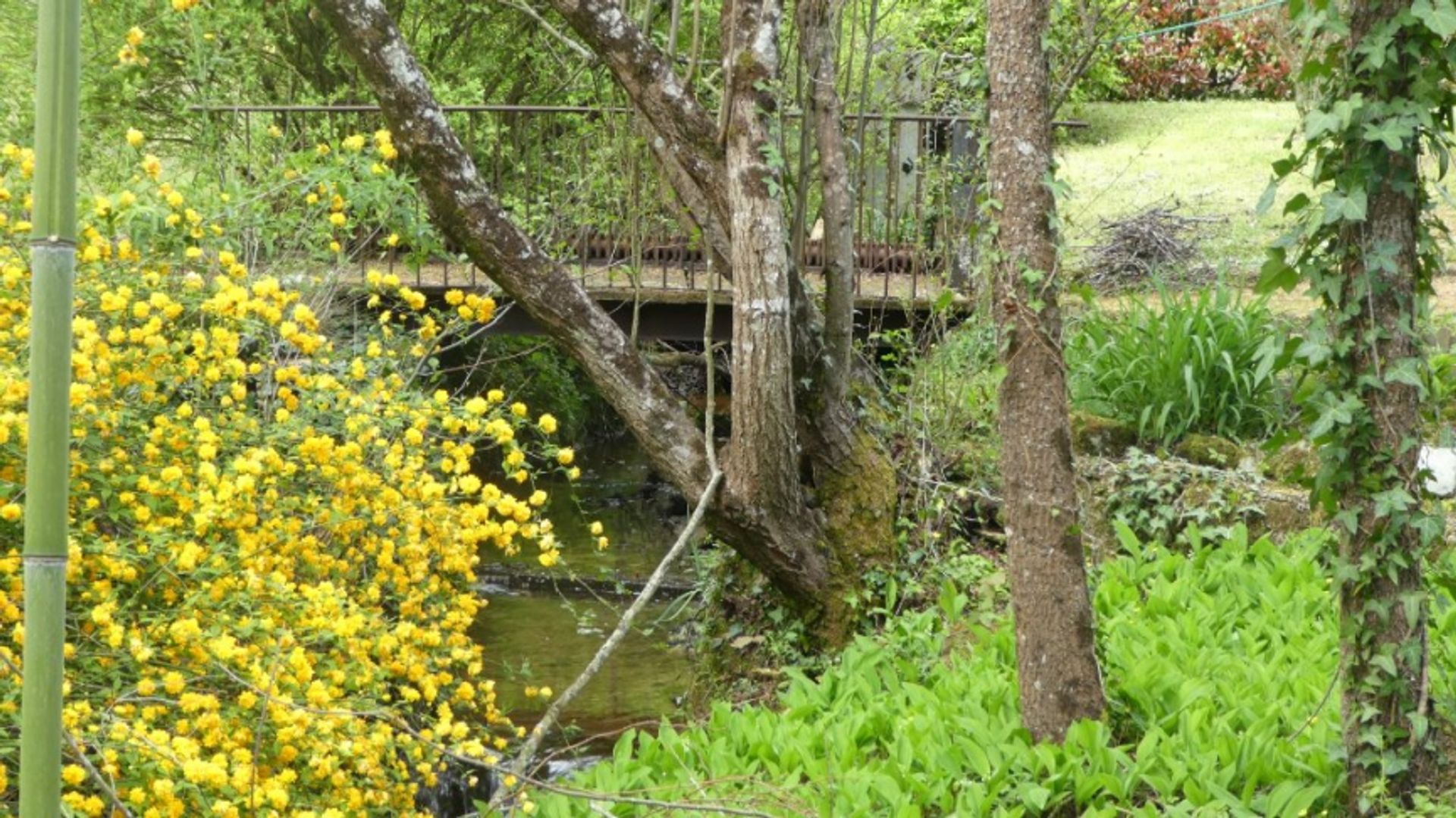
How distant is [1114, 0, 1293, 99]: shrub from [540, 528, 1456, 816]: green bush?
45.9 ft

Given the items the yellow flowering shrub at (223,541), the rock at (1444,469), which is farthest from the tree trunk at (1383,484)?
the yellow flowering shrub at (223,541)

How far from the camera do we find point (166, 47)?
483 inches

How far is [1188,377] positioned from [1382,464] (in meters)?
3.19

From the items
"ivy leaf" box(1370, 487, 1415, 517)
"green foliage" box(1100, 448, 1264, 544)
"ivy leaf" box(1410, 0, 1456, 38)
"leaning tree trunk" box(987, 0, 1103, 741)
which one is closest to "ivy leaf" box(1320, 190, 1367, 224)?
"ivy leaf" box(1410, 0, 1456, 38)

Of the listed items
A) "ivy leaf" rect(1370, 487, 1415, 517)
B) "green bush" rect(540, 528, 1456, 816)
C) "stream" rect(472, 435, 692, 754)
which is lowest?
"stream" rect(472, 435, 692, 754)

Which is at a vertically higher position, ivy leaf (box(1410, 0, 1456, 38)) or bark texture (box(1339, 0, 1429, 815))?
ivy leaf (box(1410, 0, 1456, 38))

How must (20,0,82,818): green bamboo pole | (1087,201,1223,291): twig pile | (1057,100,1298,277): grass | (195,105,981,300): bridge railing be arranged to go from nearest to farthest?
(20,0,82,818): green bamboo pole, (195,105,981,300): bridge railing, (1087,201,1223,291): twig pile, (1057,100,1298,277): grass

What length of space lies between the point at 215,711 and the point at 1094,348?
5007 millimetres

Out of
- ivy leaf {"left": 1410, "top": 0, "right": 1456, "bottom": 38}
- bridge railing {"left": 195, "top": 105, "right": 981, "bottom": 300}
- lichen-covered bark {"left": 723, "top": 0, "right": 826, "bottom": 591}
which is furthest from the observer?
bridge railing {"left": 195, "top": 105, "right": 981, "bottom": 300}

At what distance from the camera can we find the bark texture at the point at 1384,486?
3881 millimetres

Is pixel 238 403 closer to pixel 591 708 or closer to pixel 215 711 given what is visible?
pixel 215 711

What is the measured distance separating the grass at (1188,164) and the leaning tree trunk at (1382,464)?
5.89 metres

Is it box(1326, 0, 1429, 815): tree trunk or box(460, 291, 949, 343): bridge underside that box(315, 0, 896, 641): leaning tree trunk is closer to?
box(1326, 0, 1429, 815): tree trunk

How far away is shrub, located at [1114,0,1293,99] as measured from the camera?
1908cm
